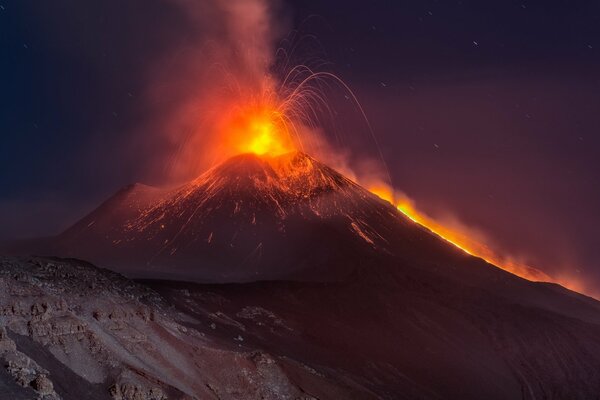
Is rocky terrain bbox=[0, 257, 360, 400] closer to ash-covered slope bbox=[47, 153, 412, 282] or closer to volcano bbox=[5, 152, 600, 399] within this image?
volcano bbox=[5, 152, 600, 399]

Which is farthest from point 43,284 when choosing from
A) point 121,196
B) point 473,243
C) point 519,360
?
point 473,243

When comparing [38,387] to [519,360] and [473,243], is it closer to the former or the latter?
[519,360]

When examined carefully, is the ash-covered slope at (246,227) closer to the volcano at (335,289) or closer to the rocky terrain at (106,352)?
the volcano at (335,289)

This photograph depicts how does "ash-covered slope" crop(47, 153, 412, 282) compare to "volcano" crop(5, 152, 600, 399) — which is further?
"ash-covered slope" crop(47, 153, 412, 282)

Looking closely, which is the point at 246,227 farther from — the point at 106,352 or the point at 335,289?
the point at 106,352

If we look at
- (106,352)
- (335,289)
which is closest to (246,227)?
(335,289)

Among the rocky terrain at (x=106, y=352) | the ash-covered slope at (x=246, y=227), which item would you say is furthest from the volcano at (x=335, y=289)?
the rocky terrain at (x=106, y=352)

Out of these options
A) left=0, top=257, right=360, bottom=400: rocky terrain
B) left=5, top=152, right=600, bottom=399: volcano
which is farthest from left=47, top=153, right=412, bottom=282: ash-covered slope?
left=0, top=257, right=360, bottom=400: rocky terrain
